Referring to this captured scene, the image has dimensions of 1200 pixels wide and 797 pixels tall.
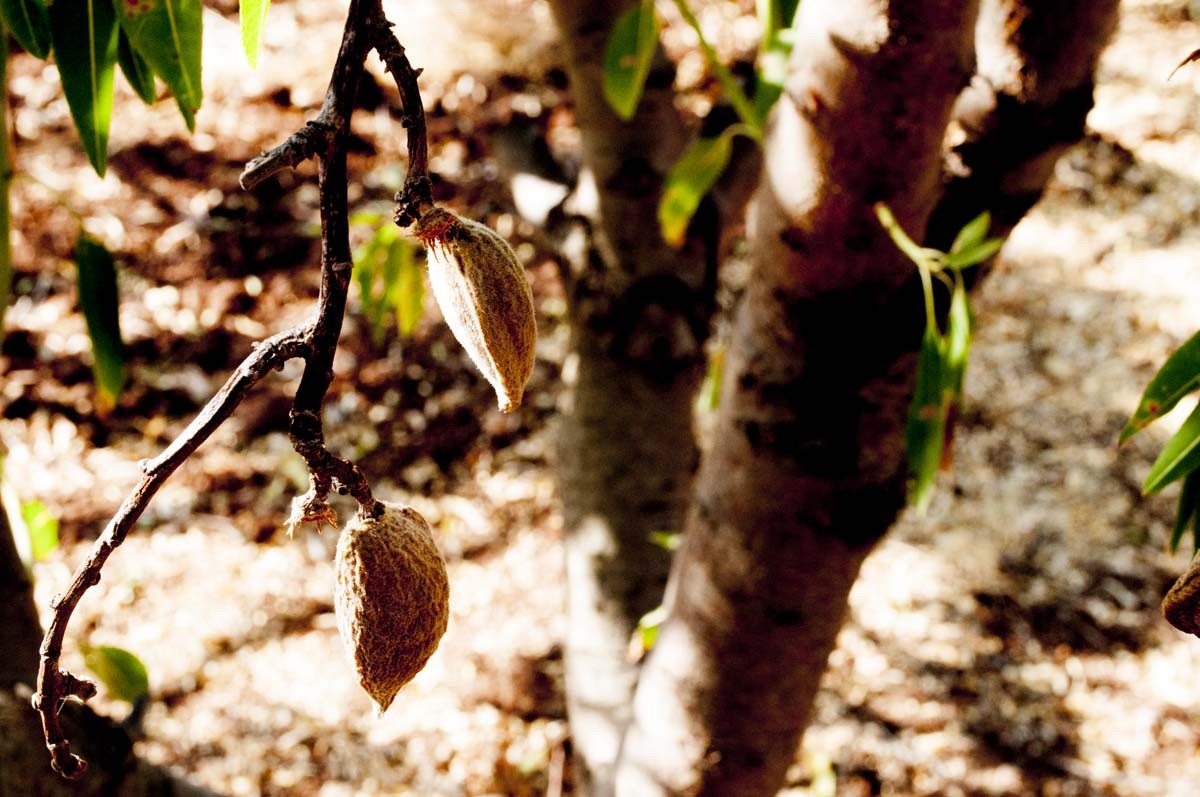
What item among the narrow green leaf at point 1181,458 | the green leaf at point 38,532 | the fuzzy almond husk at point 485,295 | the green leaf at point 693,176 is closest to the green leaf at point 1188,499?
the narrow green leaf at point 1181,458

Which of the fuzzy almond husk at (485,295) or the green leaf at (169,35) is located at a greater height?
the green leaf at (169,35)

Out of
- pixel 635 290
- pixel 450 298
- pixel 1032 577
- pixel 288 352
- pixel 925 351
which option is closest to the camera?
pixel 288 352

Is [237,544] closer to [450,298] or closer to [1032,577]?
[1032,577]

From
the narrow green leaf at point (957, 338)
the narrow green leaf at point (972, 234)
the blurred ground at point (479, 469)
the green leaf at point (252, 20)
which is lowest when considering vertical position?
the blurred ground at point (479, 469)

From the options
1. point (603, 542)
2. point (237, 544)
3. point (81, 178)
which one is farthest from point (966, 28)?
point (81, 178)

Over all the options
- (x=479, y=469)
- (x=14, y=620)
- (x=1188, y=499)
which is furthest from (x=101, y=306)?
(x=479, y=469)

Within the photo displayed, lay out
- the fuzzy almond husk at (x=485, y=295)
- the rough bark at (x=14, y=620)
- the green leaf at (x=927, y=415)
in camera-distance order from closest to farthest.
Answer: the fuzzy almond husk at (x=485, y=295) < the green leaf at (x=927, y=415) < the rough bark at (x=14, y=620)

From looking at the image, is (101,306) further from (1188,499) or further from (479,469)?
(479,469)

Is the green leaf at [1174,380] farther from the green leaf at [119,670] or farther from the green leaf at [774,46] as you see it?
the green leaf at [119,670]
